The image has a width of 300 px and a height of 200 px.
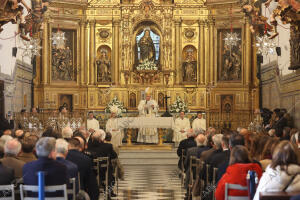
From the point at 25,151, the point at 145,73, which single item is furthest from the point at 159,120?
the point at 25,151

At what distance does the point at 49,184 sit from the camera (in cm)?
698

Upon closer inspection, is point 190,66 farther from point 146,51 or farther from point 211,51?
point 146,51

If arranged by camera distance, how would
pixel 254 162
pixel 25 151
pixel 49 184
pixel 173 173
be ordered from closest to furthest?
pixel 49 184, pixel 254 162, pixel 25 151, pixel 173 173

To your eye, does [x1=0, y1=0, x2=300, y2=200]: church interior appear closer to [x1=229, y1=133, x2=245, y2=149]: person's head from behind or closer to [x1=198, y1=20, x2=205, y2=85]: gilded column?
[x1=198, y1=20, x2=205, y2=85]: gilded column

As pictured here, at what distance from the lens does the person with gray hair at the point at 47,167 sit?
695 centimetres

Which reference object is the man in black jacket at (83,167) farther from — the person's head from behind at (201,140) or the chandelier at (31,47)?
the chandelier at (31,47)

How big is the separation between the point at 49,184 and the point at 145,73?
64.1ft

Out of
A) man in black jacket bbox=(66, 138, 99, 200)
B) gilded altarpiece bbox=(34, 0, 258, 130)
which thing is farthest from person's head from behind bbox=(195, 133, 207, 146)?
gilded altarpiece bbox=(34, 0, 258, 130)

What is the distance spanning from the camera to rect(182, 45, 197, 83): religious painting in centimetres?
2678

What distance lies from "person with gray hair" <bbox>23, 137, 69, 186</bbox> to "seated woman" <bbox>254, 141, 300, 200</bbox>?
2514 millimetres

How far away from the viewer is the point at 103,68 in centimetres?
2678

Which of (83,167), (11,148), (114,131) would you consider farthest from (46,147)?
(114,131)

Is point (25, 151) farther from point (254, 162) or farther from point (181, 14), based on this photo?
point (181, 14)

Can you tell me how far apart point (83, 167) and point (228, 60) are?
18036mm
